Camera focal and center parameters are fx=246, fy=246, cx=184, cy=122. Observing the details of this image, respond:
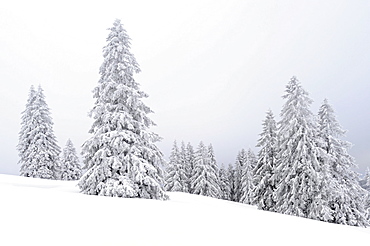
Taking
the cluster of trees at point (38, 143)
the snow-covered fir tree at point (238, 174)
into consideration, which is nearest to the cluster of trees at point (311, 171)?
the cluster of trees at point (38, 143)

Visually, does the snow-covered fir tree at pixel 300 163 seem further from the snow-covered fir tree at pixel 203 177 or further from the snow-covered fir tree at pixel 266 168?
the snow-covered fir tree at pixel 203 177

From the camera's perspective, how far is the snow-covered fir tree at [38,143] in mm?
27016

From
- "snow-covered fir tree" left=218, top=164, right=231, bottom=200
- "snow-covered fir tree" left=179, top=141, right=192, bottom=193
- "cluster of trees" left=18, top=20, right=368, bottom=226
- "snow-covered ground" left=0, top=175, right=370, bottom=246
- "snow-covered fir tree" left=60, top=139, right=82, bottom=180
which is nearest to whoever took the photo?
"snow-covered ground" left=0, top=175, right=370, bottom=246

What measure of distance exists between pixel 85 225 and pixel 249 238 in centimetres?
299

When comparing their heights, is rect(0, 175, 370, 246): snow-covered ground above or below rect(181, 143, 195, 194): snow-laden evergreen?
below

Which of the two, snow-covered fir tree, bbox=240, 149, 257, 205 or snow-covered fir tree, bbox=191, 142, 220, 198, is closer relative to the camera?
snow-covered fir tree, bbox=240, 149, 257, 205

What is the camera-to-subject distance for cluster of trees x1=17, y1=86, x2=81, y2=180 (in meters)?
27.0

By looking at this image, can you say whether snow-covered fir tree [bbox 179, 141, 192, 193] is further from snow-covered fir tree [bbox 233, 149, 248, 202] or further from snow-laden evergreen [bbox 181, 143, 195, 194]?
snow-covered fir tree [bbox 233, 149, 248, 202]

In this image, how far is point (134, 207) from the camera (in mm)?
6180

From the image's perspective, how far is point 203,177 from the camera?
3966cm

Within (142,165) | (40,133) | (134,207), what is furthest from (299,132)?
(40,133)

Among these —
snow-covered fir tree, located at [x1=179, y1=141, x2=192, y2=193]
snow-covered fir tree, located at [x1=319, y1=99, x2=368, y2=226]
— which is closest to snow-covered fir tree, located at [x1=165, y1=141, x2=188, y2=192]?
snow-covered fir tree, located at [x1=179, y1=141, x2=192, y2=193]

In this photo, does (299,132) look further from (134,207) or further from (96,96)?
(134,207)

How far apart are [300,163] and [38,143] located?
26.6m
